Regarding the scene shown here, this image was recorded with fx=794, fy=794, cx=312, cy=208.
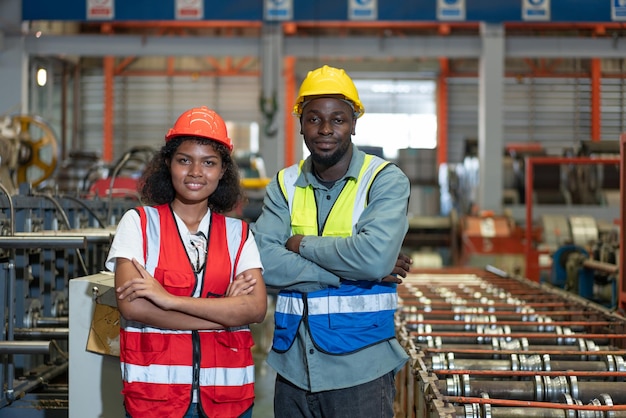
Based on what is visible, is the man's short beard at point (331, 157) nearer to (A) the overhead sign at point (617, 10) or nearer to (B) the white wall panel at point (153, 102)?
(A) the overhead sign at point (617, 10)

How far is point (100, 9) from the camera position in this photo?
531 inches

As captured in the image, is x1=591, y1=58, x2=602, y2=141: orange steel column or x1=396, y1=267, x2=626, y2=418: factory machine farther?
x1=591, y1=58, x2=602, y2=141: orange steel column

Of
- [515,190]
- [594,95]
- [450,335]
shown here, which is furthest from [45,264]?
[594,95]

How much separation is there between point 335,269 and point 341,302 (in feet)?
0.40

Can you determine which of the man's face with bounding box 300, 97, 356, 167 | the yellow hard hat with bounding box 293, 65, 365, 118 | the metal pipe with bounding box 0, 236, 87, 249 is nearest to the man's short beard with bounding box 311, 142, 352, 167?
the man's face with bounding box 300, 97, 356, 167

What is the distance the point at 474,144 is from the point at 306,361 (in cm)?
1433

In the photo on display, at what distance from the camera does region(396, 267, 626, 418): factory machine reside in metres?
3.10

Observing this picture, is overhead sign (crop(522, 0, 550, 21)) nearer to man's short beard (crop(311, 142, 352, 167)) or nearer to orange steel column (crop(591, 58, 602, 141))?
orange steel column (crop(591, 58, 602, 141))

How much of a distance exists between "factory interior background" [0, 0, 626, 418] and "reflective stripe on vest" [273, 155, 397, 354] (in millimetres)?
456

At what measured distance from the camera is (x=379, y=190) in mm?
2625

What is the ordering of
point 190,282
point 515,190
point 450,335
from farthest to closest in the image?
point 515,190 → point 450,335 → point 190,282

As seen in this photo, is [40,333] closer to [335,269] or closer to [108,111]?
[335,269]

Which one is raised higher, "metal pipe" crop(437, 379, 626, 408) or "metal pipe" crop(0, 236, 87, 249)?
"metal pipe" crop(0, 236, 87, 249)

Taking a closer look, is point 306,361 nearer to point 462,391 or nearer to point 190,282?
point 190,282
